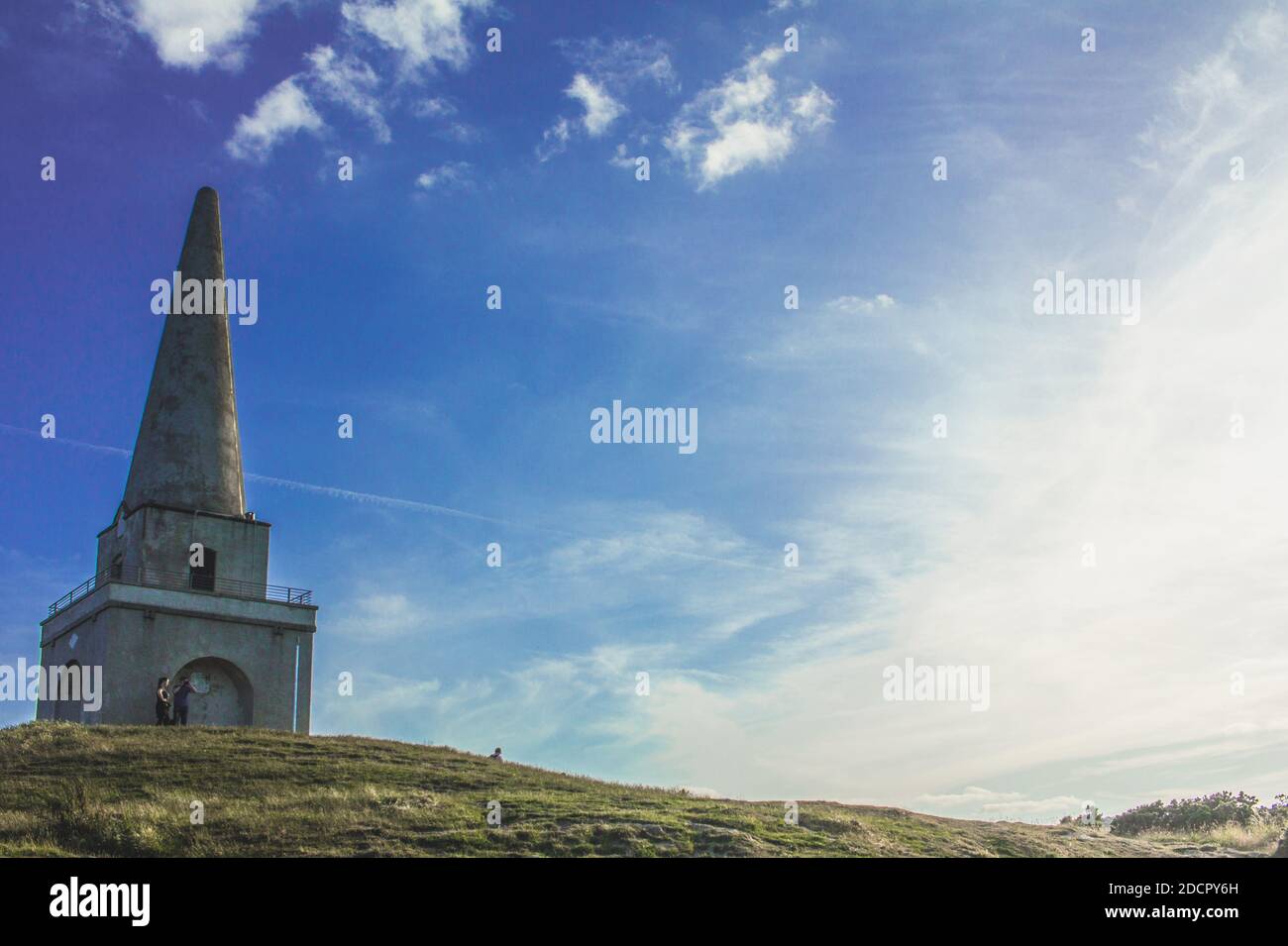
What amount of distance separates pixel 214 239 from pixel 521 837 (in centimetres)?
2430

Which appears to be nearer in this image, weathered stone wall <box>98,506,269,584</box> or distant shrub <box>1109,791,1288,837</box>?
distant shrub <box>1109,791,1288,837</box>

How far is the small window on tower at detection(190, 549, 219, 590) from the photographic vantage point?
32281mm

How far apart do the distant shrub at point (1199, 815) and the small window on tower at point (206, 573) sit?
Result: 77.0 ft

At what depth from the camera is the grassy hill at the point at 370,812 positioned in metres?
16.3

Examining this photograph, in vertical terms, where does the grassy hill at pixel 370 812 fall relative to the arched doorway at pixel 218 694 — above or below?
below

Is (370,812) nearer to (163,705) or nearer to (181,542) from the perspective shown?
(163,705)

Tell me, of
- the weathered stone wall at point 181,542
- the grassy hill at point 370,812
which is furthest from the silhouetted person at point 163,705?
the weathered stone wall at point 181,542

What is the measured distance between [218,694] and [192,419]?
7.64 meters

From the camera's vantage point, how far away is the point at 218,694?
3169cm

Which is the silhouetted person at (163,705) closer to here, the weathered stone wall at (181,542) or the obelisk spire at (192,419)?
the weathered stone wall at (181,542)

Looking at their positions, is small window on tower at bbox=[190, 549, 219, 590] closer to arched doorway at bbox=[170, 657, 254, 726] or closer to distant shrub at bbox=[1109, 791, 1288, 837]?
arched doorway at bbox=[170, 657, 254, 726]

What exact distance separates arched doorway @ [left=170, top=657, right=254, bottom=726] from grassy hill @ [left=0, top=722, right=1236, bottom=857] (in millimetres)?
5006

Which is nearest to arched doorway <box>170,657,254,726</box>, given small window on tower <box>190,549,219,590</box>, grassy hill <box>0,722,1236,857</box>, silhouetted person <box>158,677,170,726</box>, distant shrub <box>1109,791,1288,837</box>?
silhouetted person <box>158,677,170,726</box>
